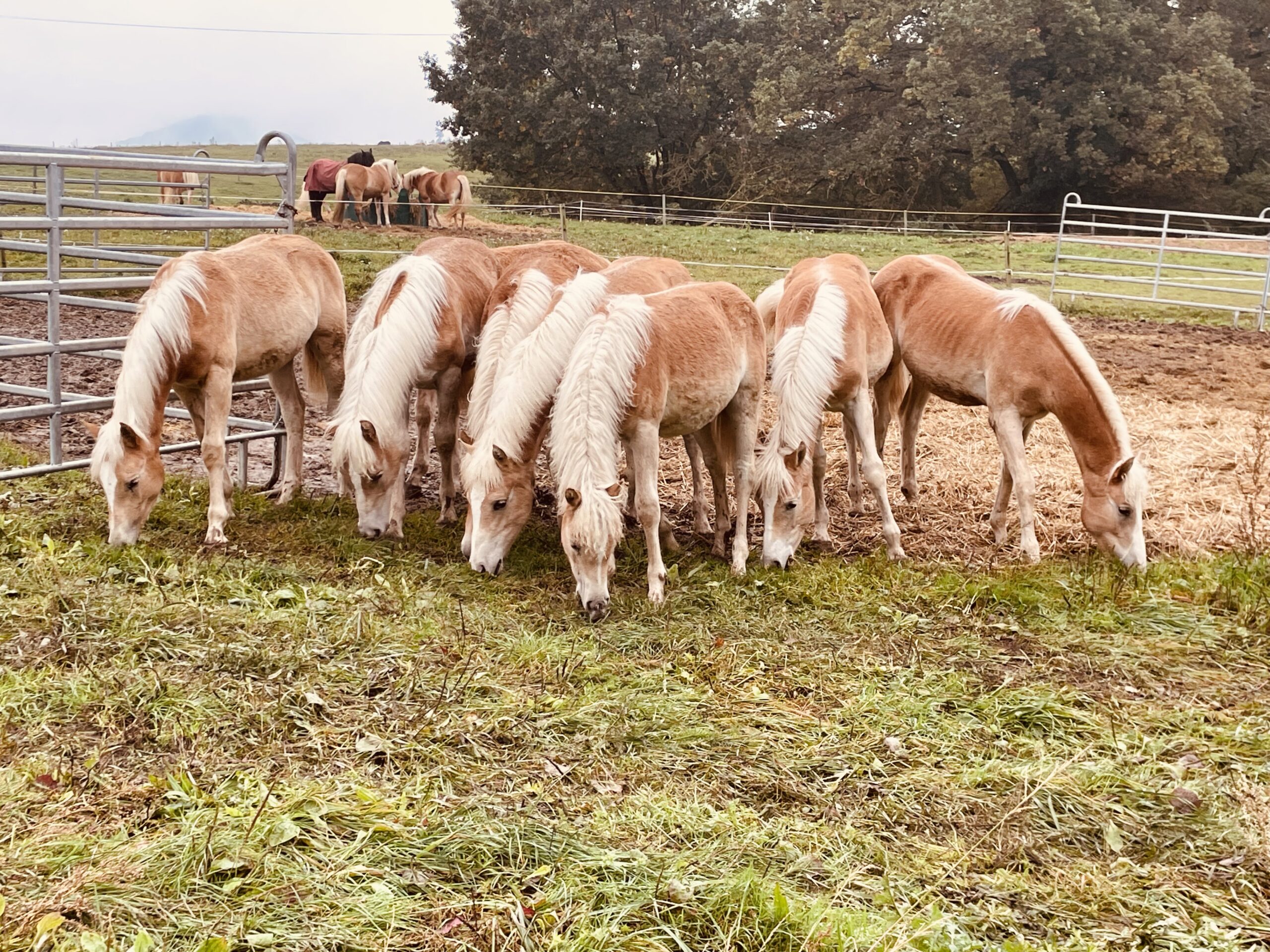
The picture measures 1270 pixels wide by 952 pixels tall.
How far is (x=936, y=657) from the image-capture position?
4.37 m

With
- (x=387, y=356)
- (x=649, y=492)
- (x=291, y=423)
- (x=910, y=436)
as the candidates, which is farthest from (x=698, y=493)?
(x=291, y=423)

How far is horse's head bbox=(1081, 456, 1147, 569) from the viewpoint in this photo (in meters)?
5.38

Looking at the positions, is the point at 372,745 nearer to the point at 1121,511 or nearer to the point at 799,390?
the point at 799,390

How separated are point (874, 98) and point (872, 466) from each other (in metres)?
28.2

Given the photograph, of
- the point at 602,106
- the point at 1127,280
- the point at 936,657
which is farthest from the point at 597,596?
the point at 602,106

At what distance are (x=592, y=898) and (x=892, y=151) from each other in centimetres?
3064

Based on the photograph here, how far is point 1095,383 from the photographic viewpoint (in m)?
5.55

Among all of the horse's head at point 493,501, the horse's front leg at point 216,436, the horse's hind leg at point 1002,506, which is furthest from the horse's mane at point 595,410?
the horse's hind leg at point 1002,506

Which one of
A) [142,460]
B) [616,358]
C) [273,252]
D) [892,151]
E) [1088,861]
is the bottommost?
[1088,861]

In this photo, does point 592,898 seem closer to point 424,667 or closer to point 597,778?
point 597,778

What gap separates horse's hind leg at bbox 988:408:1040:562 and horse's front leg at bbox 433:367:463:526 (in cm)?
330

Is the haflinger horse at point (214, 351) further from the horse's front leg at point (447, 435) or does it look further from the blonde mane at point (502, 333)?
the blonde mane at point (502, 333)

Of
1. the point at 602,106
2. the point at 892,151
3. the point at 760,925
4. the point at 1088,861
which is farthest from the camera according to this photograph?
the point at 602,106

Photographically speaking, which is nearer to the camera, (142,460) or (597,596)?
(597,596)
